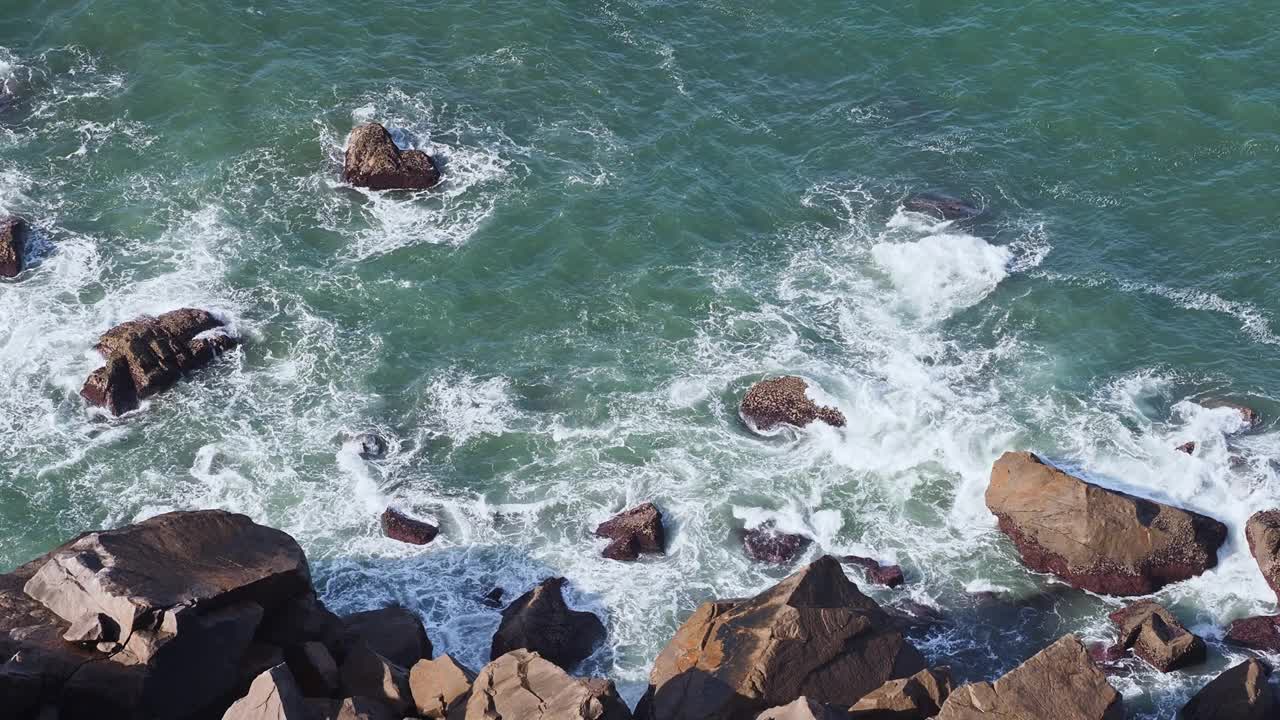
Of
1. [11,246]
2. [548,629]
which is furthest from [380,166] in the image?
[548,629]

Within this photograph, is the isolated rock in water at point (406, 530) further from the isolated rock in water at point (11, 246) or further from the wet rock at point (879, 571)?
the isolated rock in water at point (11, 246)

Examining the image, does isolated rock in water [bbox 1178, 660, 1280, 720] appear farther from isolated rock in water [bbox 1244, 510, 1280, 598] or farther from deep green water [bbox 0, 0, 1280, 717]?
isolated rock in water [bbox 1244, 510, 1280, 598]

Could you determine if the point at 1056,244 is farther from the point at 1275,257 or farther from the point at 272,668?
the point at 272,668

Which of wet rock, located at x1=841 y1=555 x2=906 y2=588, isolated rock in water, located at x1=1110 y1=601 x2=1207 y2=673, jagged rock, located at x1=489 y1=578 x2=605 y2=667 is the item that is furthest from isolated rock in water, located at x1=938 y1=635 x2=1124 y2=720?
jagged rock, located at x1=489 y1=578 x2=605 y2=667

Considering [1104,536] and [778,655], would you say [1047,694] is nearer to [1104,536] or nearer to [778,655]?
[778,655]

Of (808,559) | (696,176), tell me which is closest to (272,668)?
(808,559)

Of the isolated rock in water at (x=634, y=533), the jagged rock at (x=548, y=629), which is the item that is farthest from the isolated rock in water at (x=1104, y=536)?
the jagged rock at (x=548, y=629)
